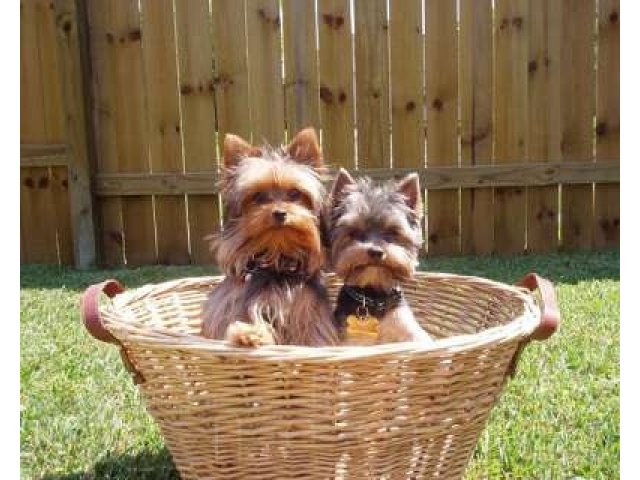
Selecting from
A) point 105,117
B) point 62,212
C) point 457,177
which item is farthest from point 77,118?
point 457,177

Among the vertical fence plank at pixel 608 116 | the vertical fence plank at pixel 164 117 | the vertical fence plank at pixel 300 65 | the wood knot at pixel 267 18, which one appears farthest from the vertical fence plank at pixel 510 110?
the vertical fence plank at pixel 164 117

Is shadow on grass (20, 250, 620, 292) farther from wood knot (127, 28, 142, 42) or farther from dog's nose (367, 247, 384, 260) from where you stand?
dog's nose (367, 247, 384, 260)

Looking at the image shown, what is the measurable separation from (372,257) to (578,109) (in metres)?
4.22

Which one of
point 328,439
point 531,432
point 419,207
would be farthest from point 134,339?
point 531,432

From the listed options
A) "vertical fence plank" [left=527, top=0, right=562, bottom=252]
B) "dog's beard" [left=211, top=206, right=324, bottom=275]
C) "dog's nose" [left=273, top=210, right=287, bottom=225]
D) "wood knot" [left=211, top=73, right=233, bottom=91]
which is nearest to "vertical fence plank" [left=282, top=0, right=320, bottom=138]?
"wood knot" [left=211, top=73, right=233, bottom=91]

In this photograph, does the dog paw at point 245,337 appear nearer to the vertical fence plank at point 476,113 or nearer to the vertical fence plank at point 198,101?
the vertical fence plank at point 198,101

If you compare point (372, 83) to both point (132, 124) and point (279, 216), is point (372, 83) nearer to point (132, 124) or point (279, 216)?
point (132, 124)

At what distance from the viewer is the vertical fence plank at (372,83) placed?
626 centimetres

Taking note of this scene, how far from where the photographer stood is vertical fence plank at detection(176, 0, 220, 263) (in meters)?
6.33

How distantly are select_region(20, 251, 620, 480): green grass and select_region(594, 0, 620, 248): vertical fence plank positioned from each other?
131cm

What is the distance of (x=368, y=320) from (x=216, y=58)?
12.8 ft

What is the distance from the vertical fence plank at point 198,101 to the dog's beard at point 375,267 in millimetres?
3636

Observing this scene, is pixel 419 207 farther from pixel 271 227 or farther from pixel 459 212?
pixel 459 212

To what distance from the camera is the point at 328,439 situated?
224 centimetres
